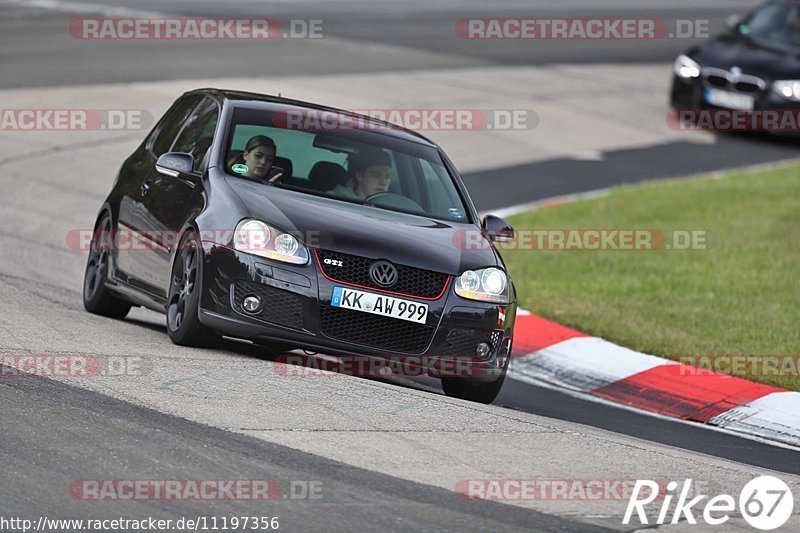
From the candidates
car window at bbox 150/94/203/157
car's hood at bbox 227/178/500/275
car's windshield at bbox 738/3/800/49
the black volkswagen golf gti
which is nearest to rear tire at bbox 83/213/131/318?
the black volkswagen golf gti

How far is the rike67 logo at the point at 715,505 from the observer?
21.4 feet

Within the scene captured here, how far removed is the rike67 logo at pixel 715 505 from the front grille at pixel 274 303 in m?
2.35

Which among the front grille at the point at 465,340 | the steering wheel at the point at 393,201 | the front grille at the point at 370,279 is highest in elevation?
the steering wheel at the point at 393,201

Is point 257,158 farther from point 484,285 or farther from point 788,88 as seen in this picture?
point 788,88

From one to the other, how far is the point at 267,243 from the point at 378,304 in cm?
70

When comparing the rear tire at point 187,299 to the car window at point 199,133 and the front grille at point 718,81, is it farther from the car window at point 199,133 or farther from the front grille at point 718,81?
the front grille at point 718,81

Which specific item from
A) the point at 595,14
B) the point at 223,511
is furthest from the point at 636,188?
the point at 595,14

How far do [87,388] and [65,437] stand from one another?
0.84m

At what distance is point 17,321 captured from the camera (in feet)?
29.9

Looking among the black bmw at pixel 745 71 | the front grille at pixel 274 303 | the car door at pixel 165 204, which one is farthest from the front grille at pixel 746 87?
the front grille at pixel 274 303

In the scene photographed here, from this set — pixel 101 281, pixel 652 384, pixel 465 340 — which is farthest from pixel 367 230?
pixel 652 384

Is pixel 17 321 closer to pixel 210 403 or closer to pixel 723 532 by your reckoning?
pixel 210 403

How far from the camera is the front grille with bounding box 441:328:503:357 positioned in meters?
8.74

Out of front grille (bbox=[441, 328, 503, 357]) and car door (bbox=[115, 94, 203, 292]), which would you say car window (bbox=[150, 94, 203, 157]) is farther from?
front grille (bbox=[441, 328, 503, 357])
